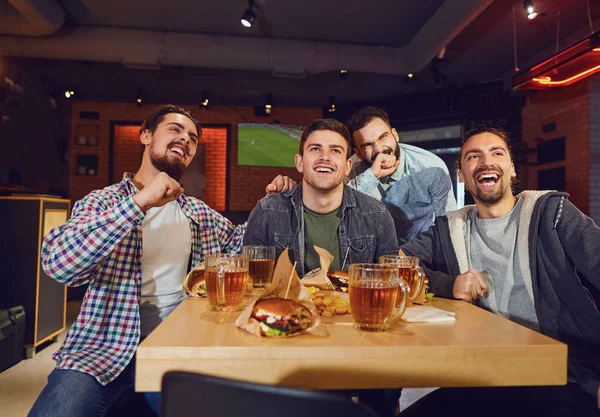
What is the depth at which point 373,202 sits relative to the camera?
81.5 inches

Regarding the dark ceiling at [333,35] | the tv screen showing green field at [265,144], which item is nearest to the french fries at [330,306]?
the dark ceiling at [333,35]

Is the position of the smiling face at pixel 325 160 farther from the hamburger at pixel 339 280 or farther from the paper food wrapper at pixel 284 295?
the paper food wrapper at pixel 284 295

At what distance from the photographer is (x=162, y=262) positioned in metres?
1.83

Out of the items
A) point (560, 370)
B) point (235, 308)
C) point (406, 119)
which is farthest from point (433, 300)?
point (406, 119)

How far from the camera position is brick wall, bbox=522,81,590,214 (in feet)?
17.3

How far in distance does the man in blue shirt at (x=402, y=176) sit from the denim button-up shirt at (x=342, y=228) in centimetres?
61

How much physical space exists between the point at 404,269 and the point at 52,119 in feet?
24.2

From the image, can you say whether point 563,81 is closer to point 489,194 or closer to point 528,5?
point 528,5

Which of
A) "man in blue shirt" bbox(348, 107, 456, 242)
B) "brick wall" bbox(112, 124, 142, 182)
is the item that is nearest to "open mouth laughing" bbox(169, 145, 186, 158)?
"man in blue shirt" bbox(348, 107, 456, 242)

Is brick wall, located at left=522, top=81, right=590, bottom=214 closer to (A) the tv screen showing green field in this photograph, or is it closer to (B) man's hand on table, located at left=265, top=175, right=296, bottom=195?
(A) the tv screen showing green field

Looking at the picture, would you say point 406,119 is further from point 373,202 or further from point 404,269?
point 404,269

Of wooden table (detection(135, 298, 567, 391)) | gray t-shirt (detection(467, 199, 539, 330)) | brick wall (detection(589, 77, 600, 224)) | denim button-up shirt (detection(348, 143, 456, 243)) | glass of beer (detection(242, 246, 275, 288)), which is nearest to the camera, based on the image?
wooden table (detection(135, 298, 567, 391))

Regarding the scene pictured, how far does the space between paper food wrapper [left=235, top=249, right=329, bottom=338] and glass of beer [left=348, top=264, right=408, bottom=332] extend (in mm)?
100

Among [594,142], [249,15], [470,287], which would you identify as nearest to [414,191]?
[470,287]
